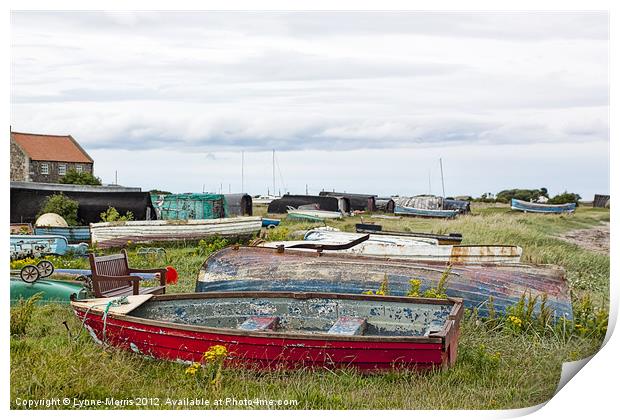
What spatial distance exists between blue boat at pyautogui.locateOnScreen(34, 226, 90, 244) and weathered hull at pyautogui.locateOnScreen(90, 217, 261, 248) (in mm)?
68

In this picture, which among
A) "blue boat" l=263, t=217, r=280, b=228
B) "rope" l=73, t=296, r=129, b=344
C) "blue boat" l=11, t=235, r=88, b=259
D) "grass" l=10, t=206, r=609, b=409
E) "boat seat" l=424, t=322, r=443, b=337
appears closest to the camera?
"grass" l=10, t=206, r=609, b=409

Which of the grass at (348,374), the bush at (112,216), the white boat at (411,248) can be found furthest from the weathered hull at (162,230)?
the grass at (348,374)

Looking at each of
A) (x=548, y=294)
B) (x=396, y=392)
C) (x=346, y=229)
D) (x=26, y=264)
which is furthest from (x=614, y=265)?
(x=26, y=264)

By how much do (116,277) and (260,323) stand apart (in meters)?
1.39

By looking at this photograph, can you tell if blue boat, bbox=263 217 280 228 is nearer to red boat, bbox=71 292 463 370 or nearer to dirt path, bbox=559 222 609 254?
red boat, bbox=71 292 463 370

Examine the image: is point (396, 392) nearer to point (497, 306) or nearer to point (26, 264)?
point (497, 306)

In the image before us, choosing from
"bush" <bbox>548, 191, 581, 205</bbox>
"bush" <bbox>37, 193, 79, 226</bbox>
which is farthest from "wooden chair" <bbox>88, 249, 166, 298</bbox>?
"bush" <bbox>548, 191, 581, 205</bbox>

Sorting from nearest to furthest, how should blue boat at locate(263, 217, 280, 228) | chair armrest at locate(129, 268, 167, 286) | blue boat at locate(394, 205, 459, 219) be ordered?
chair armrest at locate(129, 268, 167, 286) < blue boat at locate(394, 205, 459, 219) < blue boat at locate(263, 217, 280, 228)

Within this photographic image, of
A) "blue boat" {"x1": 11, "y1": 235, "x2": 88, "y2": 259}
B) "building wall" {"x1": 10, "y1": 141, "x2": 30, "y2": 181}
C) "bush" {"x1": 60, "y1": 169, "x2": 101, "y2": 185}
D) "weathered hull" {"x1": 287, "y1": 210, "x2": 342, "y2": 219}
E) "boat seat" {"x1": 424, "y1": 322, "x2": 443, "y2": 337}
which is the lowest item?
"boat seat" {"x1": 424, "y1": 322, "x2": 443, "y2": 337}

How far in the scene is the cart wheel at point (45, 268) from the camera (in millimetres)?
7456

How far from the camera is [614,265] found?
6.79m

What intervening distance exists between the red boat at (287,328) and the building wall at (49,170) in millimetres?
1204

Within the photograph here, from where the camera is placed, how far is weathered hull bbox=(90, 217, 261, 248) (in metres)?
8.12
